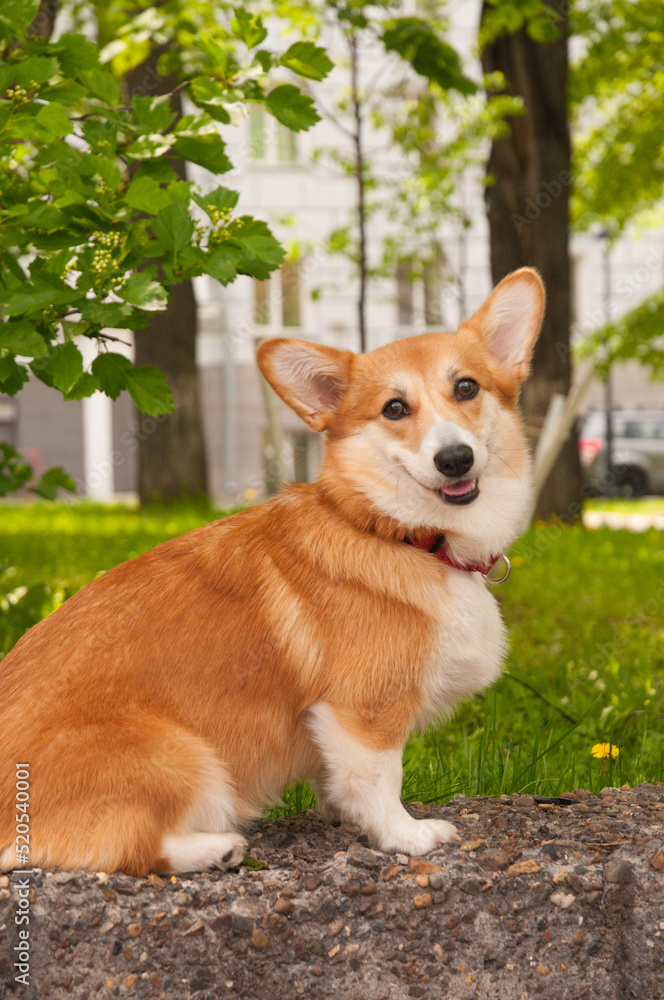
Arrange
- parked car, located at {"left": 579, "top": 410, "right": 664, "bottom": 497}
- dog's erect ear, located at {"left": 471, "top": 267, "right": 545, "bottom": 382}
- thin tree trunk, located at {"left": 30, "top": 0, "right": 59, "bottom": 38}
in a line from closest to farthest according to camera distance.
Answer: dog's erect ear, located at {"left": 471, "top": 267, "right": 545, "bottom": 382}
thin tree trunk, located at {"left": 30, "top": 0, "right": 59, "bottom": 38}
parked car, located at {"left": 579, "top": 410, "right": 664, "bottom": 497}

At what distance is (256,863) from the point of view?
2555 mm

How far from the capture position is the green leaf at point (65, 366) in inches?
106

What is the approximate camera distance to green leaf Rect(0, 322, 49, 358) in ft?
8.64

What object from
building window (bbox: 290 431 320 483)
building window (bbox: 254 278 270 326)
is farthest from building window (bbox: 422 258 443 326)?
building window (bbox: 254 278 270 326)

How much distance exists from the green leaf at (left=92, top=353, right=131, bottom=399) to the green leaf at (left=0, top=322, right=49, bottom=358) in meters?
0.19

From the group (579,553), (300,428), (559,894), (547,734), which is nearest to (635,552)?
(579,553)

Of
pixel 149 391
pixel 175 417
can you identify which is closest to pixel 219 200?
pixel 149 391

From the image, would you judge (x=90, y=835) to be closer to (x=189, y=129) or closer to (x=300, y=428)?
(x=189, y=129)

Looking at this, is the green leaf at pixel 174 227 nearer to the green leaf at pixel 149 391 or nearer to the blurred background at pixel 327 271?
the blurred background at pixel 327 271

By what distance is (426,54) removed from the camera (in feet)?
16.8

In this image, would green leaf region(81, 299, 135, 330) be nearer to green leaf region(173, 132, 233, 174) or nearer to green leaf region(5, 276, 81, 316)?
green leaf region(5, 276, 81, 316)

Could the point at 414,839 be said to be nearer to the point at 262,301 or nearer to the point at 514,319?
the point at 514,319

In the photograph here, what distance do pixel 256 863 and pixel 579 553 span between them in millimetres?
6030

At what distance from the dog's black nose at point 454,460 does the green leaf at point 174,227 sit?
101 centimetres
